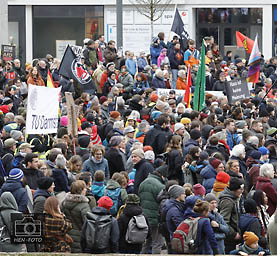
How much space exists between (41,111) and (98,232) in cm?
513

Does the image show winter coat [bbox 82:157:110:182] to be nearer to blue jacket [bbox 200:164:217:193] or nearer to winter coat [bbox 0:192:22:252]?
blue jacket [bbox 200:164:217:193]

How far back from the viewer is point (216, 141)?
14.6 m

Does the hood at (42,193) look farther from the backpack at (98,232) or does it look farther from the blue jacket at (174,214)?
the blue jacket at (174,214)

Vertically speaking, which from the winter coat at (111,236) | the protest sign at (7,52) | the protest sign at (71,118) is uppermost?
the protest sign at (7,52)

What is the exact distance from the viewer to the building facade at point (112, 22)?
140ft

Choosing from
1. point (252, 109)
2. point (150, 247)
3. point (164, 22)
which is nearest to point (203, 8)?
point (164, 22)

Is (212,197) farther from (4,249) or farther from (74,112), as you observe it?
(74,112)

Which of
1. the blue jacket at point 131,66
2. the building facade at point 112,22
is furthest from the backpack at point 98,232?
the building facade at point 112,22

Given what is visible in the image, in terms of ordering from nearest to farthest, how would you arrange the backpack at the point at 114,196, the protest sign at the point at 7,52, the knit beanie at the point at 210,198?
the knit beanie at the point at 210,198
the backpack at the point at 114,196
the protest sign at the point at 7,52

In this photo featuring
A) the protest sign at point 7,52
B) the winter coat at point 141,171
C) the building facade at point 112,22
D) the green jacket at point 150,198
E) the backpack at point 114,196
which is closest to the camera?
the backpack at point 114,196

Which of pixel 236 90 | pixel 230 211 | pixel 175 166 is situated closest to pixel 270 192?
pixel 230 211

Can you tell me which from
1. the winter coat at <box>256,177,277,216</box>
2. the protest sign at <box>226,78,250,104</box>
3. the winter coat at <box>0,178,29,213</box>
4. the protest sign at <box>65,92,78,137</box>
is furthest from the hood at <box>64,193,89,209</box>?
the protest sign at <box>226,78,250,104</box>

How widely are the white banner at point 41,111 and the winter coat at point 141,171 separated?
2.49 meters

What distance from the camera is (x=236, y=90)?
68.8 ft
